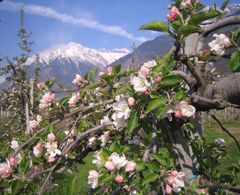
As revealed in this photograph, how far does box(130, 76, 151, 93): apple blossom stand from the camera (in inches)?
48.9

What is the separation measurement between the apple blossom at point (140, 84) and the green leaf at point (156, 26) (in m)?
0.22

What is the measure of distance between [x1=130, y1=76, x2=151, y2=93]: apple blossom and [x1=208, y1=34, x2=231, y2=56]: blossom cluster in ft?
1.33

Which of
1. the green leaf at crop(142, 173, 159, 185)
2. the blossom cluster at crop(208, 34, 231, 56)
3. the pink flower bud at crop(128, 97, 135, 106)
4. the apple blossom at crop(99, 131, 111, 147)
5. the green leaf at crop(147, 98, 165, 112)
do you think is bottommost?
the green leaf at crop(142, 173, 159, 185)

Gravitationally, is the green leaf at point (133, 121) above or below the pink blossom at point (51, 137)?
above

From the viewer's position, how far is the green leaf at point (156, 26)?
1.35m

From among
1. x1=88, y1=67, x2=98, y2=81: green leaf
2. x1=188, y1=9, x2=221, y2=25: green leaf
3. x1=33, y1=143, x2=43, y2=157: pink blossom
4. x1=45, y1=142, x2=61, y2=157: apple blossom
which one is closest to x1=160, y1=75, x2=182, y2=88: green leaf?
x1=188, y1=9, x2=221, y2=25: green leaf

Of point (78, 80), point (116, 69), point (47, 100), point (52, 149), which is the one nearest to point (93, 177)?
point (52, 149)

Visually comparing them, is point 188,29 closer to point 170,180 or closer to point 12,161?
point 170,180

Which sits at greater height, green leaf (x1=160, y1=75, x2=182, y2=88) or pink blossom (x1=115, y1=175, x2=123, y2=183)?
green leaf (x1=160, y1=75, x2=182, y2=88)

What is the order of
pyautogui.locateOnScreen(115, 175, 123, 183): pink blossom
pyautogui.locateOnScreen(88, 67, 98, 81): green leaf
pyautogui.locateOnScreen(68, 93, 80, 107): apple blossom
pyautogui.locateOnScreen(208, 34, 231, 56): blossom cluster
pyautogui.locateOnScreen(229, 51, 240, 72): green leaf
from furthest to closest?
pyautogui.locateOnScreen(88, 67, 98, 81): green leaf < pyautogui.locateOnScreen(68, 93, 80, 107): apple blossom < pyautogui.locateOnScreen(208, 34, 231, 56): blossom cluster < pyautogui.locateOnScreen(229, 51, 240, 72): green leaf < pyautogui.locateOnScreen(115, 175, 123, 183): pink blossom

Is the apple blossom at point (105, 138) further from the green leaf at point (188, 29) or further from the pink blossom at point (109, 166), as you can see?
the green leaf at point (188, 29)

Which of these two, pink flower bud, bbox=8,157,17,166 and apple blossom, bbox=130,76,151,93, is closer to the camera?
apple blossom, bbox=130,76,151,93

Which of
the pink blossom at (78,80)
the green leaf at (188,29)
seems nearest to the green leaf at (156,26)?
the green leaf at (188,29)

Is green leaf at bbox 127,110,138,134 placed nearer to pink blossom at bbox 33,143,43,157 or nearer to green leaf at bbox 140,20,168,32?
green leaf at bbox 140,20,168,32
